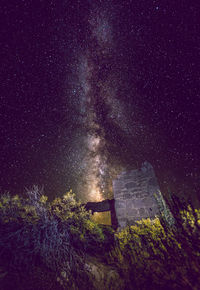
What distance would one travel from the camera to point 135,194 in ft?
16.9

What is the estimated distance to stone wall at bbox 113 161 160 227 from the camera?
4777 mm

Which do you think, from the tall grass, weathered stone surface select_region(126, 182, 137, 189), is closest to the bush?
the tall grass

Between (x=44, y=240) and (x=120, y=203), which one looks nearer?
(x=44, y=240)

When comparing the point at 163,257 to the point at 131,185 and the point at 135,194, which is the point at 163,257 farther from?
the point at 131,185

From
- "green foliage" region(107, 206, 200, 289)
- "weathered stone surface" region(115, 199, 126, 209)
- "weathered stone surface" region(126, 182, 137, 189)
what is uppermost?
"weathered stone surface" region(126, 182, 137, 189)

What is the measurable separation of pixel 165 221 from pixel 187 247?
100cm

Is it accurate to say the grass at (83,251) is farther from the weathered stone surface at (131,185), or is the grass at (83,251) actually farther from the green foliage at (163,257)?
the weathered stone surface at (131,185)

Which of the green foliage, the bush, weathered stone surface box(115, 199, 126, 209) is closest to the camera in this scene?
the green foliage

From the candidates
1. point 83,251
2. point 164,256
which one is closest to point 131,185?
point 164,256

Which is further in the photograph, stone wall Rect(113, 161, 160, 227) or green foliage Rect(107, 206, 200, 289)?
stone wall Rect(113, 161, 160, 227)

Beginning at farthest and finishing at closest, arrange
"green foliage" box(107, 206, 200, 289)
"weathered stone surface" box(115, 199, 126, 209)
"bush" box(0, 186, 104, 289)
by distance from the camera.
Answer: "weathered stone surface" box(115, 199, 126, 209)
"bush" box(0, 186, 104, 289)
"green foliage" box(107, 206, 200, 289)

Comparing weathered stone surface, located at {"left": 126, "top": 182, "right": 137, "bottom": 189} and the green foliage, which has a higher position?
weathered stone surface, located at {"left": 126, "top": 182, "right": 137, "bottom": 189}

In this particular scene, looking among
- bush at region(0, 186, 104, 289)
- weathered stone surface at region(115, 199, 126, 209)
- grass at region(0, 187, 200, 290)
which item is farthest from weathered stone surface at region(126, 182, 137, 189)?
bush at region(0, 186, 104, 289)

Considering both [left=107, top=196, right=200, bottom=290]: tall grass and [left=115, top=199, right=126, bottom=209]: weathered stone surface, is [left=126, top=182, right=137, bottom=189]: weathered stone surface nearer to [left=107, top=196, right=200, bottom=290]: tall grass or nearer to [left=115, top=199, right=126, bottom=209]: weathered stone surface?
[left=115, top=199, right=126, bottom=209]: weathered stone surface
